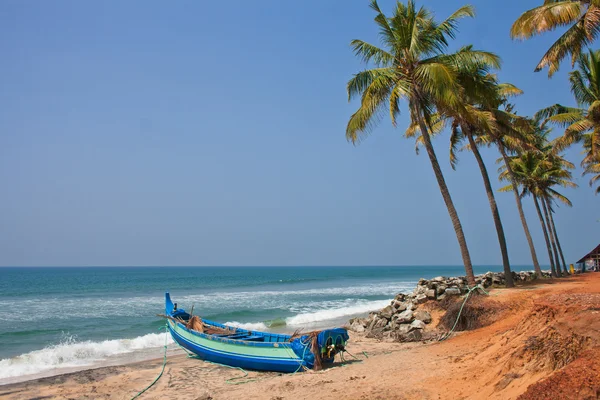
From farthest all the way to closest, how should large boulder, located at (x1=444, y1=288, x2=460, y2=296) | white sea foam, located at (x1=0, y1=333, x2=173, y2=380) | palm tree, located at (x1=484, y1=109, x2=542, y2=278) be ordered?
palm tree, located at (x1=484, y1=109, x2=542, y2=278)
large boulder, located at (x1=444, y1=288, x2=460, y2=296)
white sea foam, located at (x1=0, y1=333, x2=173, y2=380)

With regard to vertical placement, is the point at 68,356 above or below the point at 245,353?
below

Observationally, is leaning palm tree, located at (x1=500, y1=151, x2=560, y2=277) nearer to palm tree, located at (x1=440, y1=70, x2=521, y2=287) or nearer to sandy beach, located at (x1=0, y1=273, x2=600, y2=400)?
palm tree, located at (x1=440, y1=70, x2=521, y2=287)

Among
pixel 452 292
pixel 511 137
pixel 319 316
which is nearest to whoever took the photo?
pixel 452 292

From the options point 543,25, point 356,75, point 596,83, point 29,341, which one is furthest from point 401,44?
point 29,341

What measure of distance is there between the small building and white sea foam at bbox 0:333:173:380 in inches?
1423

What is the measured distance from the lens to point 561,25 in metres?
13.7

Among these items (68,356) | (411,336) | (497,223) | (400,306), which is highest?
(497,223)

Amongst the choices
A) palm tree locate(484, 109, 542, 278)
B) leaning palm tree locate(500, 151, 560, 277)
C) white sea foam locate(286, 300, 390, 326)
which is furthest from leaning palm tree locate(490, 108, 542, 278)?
white sea foam locate(286, 300, 390, 326)

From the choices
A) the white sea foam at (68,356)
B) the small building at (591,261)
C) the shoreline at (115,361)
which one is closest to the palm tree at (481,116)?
the shoreline at (115,361)

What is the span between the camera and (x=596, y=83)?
17859 mm

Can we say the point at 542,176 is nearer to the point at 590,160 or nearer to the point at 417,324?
the point at 590,160

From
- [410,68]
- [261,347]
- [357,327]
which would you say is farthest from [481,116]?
[261,347]

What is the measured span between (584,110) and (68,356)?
978 inches

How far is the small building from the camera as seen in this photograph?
37.2 meters
